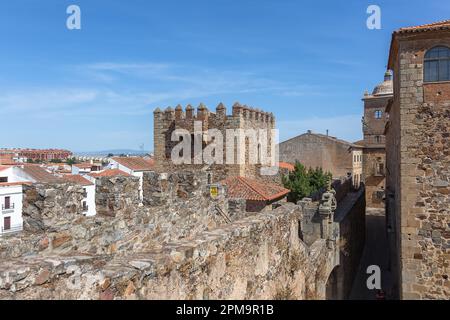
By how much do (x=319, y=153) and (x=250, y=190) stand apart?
816 inches

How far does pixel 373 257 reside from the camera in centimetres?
1877

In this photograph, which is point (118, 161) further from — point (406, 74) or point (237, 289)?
point (237, 289)

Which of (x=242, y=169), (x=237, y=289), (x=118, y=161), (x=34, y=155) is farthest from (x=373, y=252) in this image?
(x=34, y=155)

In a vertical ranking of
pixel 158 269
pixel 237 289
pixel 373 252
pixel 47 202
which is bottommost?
pixel 373 252

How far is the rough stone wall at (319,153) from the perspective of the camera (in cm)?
3509

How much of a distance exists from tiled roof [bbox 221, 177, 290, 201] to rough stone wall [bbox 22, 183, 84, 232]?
11518 millimetres

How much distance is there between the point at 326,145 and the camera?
35.9 m

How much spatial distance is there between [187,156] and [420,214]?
12.6m

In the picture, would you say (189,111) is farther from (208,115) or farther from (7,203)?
(7,203)

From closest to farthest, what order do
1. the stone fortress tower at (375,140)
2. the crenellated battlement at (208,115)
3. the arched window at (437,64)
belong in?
1. the arched window at (437,64)
2. the crenellated battlement at (208,115)
3. the stone fortress tower at (375,140)

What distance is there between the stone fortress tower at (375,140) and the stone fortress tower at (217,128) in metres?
14.0

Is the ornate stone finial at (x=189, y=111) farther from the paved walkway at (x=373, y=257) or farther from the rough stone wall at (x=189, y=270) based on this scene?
the rough stone wall at (x=189, y=270)

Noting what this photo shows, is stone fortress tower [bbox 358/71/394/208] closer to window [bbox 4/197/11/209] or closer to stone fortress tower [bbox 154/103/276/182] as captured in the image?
stone fortress tower [bbox 154/103/276/182]

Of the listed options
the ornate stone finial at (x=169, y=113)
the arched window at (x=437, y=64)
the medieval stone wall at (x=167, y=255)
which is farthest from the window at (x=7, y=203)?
the arched window at (x=437, y=64)
